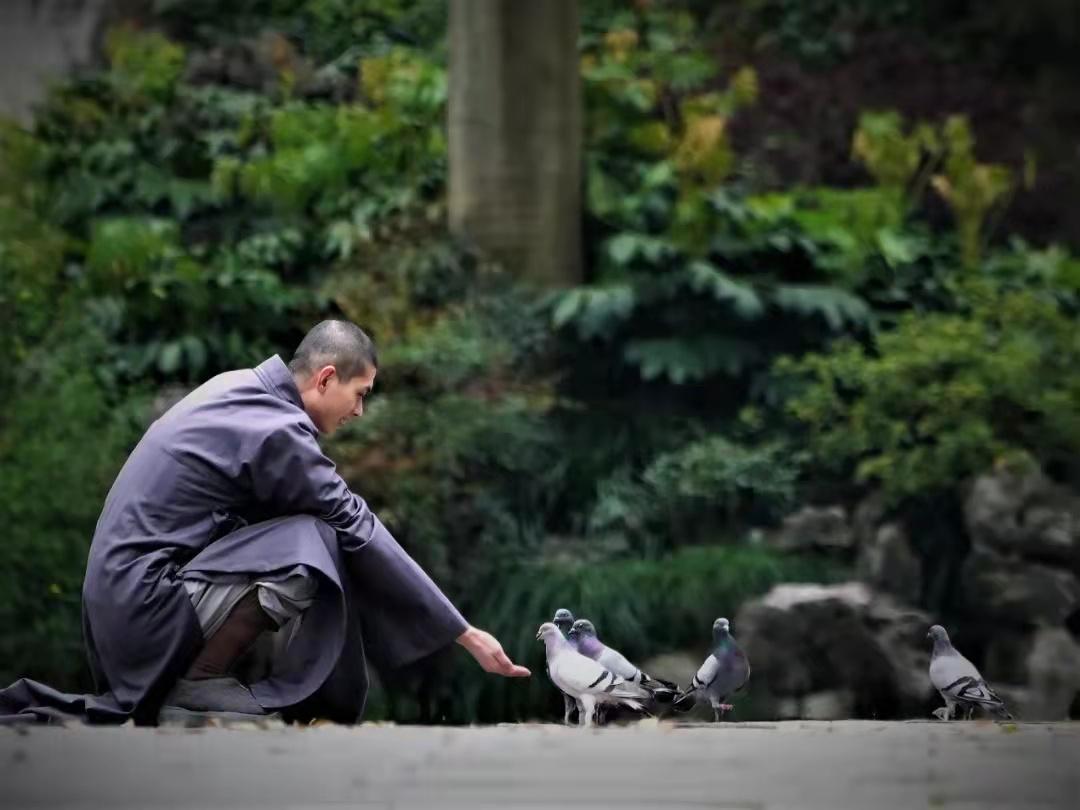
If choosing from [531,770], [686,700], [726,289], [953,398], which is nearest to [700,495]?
[726,289]

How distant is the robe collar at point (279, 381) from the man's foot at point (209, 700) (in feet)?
2.39

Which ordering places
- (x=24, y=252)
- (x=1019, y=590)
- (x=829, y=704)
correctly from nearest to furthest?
(x=829, y=704), (x=1019, y=590), (x=24, y=252)

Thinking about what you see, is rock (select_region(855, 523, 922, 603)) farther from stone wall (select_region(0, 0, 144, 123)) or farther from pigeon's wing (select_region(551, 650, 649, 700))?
stone wall (select_region(0, 0, 144, 123))

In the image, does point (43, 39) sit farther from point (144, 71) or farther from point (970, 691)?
point (970, 691)

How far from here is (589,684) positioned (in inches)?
179

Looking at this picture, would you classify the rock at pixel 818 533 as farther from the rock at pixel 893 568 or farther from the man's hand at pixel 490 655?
the man's hand at pixel 490 655

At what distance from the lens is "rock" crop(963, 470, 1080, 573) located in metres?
8.95

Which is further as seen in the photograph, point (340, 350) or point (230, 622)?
point (340, 350)

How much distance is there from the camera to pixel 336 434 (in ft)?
30.2

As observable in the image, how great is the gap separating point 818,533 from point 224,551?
571 cm

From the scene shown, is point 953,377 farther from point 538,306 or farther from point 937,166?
point 937,166

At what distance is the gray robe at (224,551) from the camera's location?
429cm

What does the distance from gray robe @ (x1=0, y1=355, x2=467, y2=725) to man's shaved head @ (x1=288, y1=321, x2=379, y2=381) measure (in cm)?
13

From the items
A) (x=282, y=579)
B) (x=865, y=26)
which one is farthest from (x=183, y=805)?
(x=865, y=26)
